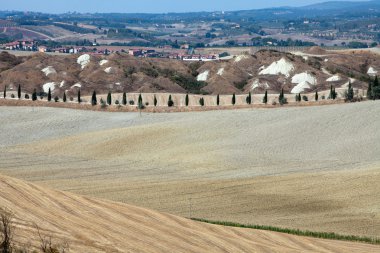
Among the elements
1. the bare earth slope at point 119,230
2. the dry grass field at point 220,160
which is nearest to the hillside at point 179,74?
the dry grass field at point 220,160

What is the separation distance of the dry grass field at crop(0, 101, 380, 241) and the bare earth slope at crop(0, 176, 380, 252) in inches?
329

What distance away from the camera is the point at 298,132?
61.6 meters

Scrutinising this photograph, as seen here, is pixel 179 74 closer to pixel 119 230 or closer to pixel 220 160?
pixel 220 160

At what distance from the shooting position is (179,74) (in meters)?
132

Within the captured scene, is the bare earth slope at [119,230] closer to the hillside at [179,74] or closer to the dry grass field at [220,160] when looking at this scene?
the dry grass field at [220,160]

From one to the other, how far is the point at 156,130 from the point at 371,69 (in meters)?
88.8

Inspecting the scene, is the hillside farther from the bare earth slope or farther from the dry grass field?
the bare earth slope

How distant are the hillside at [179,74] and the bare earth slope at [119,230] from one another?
82.9m

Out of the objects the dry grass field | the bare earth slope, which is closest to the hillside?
the dry grass field

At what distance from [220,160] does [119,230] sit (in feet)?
101

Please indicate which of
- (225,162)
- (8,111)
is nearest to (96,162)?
(225,162)

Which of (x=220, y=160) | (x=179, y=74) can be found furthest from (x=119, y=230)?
(x=179, y=74)

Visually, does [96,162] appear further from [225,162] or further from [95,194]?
[95,194]

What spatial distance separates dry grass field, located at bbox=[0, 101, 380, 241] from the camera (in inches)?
1539
